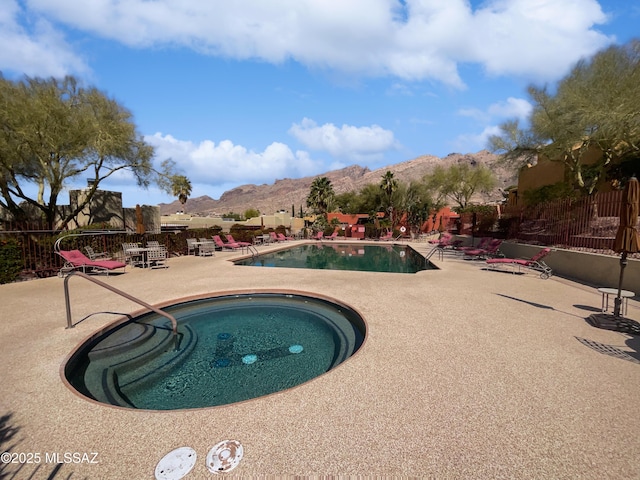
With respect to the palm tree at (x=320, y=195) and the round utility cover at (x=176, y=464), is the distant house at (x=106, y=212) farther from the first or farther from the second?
the palm tree at (x=320, y=195)

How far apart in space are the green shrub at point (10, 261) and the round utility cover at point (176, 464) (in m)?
9.58

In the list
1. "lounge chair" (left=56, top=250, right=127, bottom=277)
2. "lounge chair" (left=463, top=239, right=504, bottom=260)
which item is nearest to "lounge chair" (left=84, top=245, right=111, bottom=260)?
"lounge chair" (left=56, top=250, right=127, bottom=277)

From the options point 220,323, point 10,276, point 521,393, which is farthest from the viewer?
point 10,276

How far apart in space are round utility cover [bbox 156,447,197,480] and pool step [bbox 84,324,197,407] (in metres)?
1.71

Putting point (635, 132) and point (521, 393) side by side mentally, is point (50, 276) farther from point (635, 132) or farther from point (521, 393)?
point (635, 132)

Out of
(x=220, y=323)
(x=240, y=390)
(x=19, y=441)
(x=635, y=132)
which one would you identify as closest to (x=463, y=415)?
(x=240, y=390)

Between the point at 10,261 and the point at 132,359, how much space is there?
702 cm

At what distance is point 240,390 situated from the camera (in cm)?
365

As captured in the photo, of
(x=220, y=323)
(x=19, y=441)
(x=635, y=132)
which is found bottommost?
(x=220, y=323)

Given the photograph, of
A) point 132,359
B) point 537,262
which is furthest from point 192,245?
point 537,262

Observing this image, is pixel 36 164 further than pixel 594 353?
Yes

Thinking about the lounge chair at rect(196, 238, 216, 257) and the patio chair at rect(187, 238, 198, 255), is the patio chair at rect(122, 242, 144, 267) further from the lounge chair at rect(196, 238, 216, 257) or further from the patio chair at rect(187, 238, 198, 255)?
the lounge chair at rect(196, 238, 216, 257)

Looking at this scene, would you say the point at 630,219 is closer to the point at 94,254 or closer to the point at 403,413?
the point at 403,413

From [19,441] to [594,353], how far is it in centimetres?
616
